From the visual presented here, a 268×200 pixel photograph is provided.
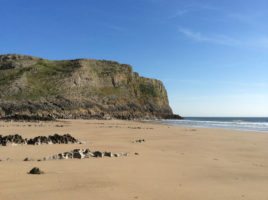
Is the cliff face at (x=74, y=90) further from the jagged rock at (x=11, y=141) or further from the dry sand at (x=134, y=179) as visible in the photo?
the dry sand at (x=134, y=179)

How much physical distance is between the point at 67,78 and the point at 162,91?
47.2 meters

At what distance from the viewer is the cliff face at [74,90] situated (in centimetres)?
8500

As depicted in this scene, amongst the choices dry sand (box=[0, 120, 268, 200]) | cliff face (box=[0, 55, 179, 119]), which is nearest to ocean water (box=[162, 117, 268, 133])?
cliff face (box=[0, 55, 179, 119])

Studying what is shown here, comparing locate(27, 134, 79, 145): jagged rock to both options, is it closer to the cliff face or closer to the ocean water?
the ocean water

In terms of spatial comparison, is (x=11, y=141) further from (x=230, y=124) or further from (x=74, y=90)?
(x=74, y=90)

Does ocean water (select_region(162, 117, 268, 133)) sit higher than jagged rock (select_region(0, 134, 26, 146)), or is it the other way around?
ocean water (select_region(162, 117, 268, 133))

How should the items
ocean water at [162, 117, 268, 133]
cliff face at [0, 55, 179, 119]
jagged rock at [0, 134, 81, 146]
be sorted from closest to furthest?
1. jagged rock at [0, 134, 81, 146]
2. ocean water at [162, 117, 268, 133]
3. cliff face at [0, 55, 179, 119]

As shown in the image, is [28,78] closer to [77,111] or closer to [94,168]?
[77,111]

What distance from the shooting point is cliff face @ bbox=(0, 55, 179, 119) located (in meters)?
85.0

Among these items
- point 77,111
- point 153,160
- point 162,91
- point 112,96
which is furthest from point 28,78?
point 153,160

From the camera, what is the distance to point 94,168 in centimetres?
876

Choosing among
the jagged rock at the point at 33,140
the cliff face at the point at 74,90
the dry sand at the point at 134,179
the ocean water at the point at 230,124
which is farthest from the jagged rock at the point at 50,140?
the cliff face at the point at 74,90

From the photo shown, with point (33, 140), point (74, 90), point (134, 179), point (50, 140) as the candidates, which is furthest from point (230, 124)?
point (134, 179)

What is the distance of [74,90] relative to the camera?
96250mm
